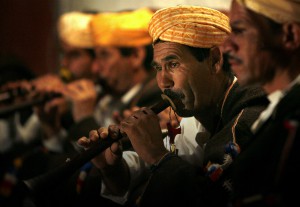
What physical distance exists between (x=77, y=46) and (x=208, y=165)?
2.85 metres

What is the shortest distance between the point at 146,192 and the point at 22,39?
430 cm

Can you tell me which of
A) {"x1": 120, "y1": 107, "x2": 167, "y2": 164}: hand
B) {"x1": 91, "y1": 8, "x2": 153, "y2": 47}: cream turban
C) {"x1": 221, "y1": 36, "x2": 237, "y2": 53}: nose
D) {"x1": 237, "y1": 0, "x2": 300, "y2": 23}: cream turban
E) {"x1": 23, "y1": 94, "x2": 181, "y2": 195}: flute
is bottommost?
{"x1": 91, "y1": 8, "x2": 153, "y2": 47}: cream turban

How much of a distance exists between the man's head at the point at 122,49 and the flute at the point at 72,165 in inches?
66.1

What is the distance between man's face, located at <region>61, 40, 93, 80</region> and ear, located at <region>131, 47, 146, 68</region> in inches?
28.5

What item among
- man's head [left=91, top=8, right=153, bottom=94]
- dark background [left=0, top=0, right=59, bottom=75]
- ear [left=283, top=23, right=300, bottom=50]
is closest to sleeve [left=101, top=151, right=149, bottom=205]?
ear [left=283, top=23, right=300, bottom=50]

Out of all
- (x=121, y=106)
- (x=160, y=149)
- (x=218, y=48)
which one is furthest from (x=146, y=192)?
(x=121, y=106)

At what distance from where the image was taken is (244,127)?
2.25m

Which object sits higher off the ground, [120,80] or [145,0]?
[145,0]

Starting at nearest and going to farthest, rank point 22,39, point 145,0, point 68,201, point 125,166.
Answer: point 125,166 → point 68,201 → point 145,0 → point 22,39

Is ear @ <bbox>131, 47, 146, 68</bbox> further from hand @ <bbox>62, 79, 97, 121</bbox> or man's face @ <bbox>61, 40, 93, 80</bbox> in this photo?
man's face @ <bbox>61, 40, 93, 80</bbox>

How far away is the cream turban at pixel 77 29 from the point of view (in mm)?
4828

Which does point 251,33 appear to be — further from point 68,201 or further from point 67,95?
point 67,95

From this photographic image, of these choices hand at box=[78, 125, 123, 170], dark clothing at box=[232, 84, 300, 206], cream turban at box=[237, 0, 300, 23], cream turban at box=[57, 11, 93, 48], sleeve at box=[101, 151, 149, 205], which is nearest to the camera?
dark clothing at box=[232, 84, 300, 206]

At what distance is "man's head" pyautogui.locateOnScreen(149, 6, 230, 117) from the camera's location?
7.54 feet
